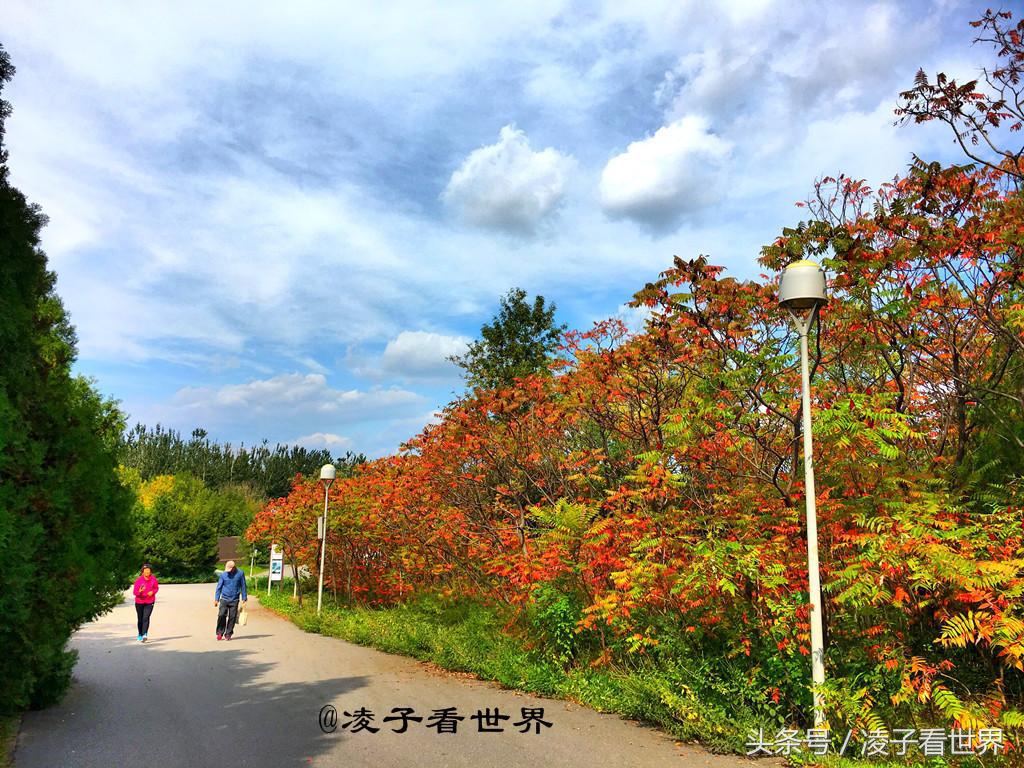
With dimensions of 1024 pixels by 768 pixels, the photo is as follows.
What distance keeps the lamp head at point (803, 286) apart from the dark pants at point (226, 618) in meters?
13.6

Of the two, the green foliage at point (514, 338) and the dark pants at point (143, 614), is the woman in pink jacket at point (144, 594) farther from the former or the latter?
the green foliage at point (514, 338)

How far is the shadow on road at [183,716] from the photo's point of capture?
21.0 ft

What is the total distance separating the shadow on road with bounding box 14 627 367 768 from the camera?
21.0 ft

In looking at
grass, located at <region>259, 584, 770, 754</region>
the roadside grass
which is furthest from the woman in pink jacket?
the roadside grass

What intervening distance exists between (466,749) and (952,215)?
25.9 ft

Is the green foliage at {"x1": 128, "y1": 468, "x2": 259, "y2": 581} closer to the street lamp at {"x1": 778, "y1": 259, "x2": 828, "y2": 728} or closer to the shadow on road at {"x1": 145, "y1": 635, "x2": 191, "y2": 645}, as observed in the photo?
the shadow on road at {"x1": 145, "y1": 635, "x2": 191, "y2": 645}

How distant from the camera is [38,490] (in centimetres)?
693

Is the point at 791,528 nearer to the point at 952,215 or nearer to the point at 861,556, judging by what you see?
the point at 861,556

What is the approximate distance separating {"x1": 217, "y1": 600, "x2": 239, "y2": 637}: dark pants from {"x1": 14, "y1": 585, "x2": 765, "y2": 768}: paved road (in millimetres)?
1991

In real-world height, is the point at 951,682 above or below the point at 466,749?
above

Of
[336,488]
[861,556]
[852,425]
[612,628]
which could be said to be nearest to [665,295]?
[852,425]

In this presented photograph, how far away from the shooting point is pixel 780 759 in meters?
5.99

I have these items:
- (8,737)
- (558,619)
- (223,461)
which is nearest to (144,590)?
(8,737)

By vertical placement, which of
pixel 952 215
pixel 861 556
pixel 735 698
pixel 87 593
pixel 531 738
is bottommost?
pixel 531 738
